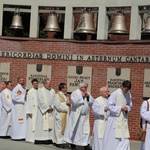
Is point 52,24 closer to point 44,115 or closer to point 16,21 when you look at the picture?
point 16,21

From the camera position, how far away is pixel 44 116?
749 inches

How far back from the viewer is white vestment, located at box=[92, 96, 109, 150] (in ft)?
53.0

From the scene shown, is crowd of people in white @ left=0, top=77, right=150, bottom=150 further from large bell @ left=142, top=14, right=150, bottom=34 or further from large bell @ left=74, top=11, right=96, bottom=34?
large bell @ left=142, top=14, right=150, bottom=34

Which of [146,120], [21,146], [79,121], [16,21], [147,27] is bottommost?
[21,146]

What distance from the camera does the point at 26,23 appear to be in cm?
2300

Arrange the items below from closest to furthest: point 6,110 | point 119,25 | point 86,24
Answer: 1. point 119,25
2. point 6,110
3. point 86,24

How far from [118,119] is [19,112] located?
563 cm

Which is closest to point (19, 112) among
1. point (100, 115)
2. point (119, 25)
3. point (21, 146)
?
point (21, 146)

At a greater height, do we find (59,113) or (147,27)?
(147,27)

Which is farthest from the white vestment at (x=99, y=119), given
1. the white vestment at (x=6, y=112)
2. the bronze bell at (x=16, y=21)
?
the bronze bell at (x=16, y=21)

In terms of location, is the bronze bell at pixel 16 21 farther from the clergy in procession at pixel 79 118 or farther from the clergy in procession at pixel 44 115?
the clergy in procession at pixel 79 118

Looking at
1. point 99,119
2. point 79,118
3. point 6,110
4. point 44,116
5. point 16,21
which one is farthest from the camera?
point 16,21

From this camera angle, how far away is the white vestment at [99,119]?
16.2 m

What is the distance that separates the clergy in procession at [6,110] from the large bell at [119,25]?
3711 millimetres
